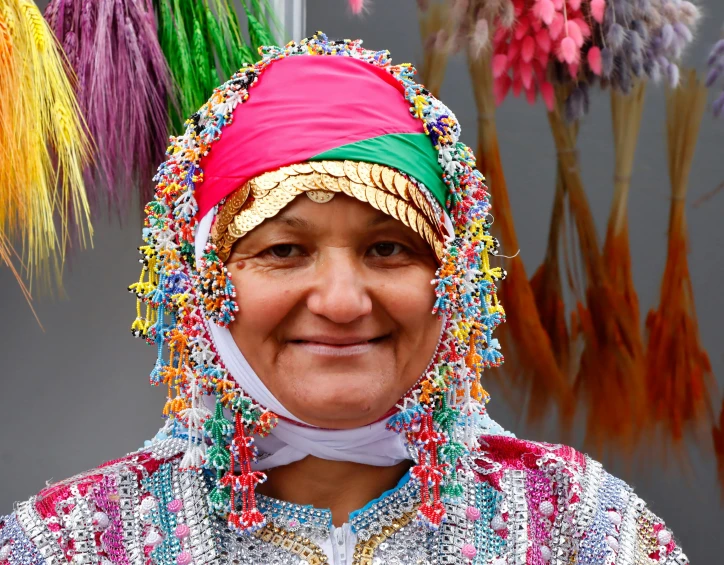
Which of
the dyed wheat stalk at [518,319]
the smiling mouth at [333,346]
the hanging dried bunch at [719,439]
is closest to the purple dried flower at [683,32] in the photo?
the dyed wheat stalk at [518,319]

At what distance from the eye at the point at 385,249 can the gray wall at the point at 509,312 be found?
868 millimetres

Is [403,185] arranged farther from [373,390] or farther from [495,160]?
[495,160]

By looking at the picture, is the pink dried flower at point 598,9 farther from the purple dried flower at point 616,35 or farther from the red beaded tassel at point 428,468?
the red beaded tassel at point 428,468

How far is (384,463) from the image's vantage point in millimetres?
1670

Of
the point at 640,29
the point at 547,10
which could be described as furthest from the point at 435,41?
the point at 640,29

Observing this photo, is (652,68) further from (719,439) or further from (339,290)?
(339,290)

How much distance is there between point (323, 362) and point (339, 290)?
123 millimetres

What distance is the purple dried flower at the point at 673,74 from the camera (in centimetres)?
224

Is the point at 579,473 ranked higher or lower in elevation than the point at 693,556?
higher

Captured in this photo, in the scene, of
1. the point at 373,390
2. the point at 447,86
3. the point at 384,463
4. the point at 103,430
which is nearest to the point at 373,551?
the point at 384,463

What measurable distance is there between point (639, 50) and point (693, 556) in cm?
126

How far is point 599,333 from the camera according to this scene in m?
2.32

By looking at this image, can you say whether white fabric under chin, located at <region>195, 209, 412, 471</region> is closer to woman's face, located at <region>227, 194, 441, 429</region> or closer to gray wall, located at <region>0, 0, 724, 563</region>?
woman's face, located at <region>227, 194, 441, 429</region>

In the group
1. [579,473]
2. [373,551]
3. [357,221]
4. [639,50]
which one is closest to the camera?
[357,221]
